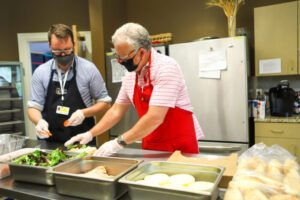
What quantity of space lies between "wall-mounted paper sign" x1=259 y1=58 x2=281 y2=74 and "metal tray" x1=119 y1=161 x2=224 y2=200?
219cm

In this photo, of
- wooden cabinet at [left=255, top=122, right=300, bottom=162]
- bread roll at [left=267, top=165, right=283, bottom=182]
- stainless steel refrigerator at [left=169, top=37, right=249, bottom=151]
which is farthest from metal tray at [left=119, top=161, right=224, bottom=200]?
wooden cabinet at [left=255, top=122, right=300, bottom=162]

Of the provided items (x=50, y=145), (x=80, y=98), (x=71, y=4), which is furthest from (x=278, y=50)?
(x=71, y=4)

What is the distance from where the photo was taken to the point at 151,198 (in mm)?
838

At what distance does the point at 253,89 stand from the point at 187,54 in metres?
1.03

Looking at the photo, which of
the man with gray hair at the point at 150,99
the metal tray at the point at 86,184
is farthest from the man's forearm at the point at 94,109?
the metal tray at the point at 86,184

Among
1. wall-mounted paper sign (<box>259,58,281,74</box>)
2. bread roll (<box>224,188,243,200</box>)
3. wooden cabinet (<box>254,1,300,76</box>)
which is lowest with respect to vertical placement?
bread roll (<box>224,188,243,200</box>)

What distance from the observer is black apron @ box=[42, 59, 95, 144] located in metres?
1.96

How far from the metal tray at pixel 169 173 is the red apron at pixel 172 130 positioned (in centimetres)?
47

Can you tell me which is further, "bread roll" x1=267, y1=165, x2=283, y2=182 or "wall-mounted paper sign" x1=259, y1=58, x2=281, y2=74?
"wall-mounted paper sign" x1=259, y1=58, x2=281, y2=74

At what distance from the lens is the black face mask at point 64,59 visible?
6.15 ft

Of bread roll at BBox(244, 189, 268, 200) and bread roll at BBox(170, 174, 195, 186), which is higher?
bread roll at BBox(244, 189, 268, 200)

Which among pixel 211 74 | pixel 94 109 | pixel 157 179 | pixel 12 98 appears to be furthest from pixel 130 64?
pixel 12 98

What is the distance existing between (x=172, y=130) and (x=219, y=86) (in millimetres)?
1292

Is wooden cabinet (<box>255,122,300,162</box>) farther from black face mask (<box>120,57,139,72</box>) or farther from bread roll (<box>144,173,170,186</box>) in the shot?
bread roll (<box>144,173,170,186</box>)
